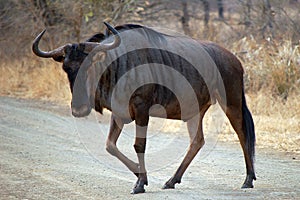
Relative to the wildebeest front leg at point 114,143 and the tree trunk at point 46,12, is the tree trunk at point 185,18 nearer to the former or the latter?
the tree trunk at point 46,12

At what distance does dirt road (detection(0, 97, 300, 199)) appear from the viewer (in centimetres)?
671

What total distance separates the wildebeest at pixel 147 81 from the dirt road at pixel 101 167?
0.33 m

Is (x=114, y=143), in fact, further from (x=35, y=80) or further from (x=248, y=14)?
(x=248, y=14)

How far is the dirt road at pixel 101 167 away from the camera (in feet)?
22.0

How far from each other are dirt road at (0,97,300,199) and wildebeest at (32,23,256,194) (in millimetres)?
327

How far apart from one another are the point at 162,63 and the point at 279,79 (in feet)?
22.1

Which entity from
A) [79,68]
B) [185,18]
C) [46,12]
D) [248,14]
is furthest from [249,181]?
[185,18]

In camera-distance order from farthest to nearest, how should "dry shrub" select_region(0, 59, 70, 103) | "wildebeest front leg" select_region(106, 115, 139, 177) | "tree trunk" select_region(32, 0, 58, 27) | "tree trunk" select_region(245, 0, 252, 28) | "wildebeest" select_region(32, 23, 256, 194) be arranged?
"tree trunk" select_region(32, 0, 58, 27) < "tree trunk" select_region(245, 0, 252, 28) < "dry shrub" select_region(0, 59, 70, 103) < "wildebeest front leg" select_region(106, 115, 139, 177) < "wildebeest" select_region(32, 23, 256, 194)

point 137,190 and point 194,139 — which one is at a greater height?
point 137,190

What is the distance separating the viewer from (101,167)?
8320 mm

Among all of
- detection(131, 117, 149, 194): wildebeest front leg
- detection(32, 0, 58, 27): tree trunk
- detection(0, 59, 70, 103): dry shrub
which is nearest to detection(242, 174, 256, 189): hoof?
detection(131, 117, 149, 194): wildebeest front leg

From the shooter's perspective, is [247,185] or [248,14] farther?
[248,14]

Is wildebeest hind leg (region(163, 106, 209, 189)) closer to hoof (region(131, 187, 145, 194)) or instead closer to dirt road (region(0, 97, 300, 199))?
dirt road (region(0, 97, 300, 199))

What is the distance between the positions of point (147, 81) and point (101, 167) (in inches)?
68.1
